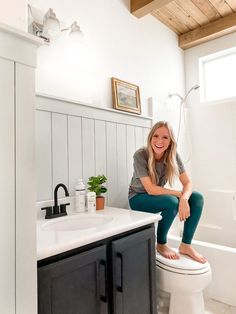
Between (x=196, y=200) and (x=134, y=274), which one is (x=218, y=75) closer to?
(x=196, y=200)

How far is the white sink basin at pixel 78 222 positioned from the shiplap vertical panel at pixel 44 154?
192 mm

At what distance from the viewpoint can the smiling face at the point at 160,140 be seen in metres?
1.77

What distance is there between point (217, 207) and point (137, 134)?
1.28m

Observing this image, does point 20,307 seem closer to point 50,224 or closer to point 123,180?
point 50,224

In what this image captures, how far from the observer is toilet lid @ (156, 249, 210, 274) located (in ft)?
4.59

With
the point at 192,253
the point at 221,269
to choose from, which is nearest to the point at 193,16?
the point at 192,253

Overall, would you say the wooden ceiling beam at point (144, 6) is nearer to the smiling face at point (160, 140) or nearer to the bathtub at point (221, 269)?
the smiling face at point (160, 140)

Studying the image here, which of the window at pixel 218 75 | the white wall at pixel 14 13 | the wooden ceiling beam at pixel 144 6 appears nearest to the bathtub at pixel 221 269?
the window at pixel 218 75

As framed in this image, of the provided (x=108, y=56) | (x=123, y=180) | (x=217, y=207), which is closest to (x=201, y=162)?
(x=217, y=207)

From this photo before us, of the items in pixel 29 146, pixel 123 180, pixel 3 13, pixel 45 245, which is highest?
pixel 3 13

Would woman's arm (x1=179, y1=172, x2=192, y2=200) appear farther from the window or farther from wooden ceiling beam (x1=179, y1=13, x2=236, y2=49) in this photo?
wooden ceiling beam (x1=179, y1=13, x2=236, y2=49)

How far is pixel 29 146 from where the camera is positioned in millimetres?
696

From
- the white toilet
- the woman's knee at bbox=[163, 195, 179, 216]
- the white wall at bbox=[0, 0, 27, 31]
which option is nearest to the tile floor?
the white toilet

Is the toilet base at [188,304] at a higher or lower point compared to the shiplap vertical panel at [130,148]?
lower
